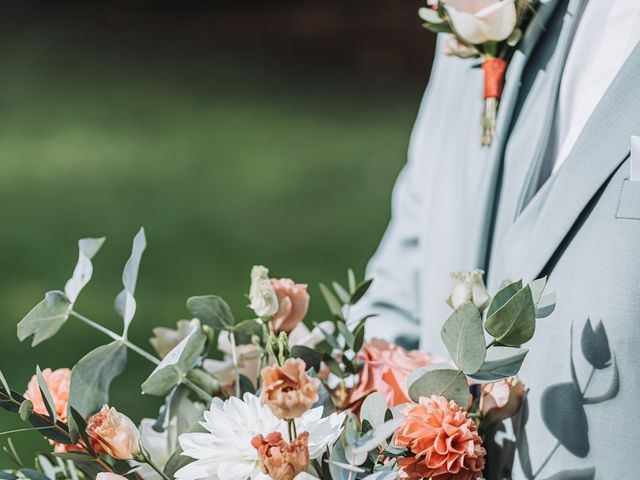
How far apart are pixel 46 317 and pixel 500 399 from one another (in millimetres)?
413

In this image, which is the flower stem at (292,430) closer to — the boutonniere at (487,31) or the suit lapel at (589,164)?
the suit lapel at (589,164)

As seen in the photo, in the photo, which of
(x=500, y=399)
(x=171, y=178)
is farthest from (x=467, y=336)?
(x=171, y=178)

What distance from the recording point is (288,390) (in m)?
0.65

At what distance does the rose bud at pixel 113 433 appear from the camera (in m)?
0.75

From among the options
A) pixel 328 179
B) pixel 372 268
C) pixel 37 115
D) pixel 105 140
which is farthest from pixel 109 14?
pixel 372 268

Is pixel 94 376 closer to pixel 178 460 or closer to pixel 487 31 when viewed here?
pixel 178 460

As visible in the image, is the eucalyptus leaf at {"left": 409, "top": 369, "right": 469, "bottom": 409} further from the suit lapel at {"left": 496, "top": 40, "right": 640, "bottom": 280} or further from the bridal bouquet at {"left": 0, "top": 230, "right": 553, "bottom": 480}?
the suit lapel at {"left": 496, "top": 40, "right": 640, "bottom": 280}

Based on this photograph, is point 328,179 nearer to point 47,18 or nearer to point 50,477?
point 47,18

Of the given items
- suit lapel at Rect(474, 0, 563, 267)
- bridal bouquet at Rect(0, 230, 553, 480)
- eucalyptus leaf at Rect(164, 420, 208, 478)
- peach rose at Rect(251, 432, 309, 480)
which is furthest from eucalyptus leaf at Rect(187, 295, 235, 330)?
suit lapel at Rect(474, 0, 563, 267)

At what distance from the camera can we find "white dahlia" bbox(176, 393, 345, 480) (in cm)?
72

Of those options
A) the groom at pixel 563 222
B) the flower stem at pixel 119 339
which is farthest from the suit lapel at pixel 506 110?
the flower stem at pixel 119 339

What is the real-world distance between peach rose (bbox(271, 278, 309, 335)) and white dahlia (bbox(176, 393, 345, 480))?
0.14 metres

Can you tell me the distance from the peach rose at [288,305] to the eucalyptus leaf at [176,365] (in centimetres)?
8

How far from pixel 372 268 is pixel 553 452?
61cm
